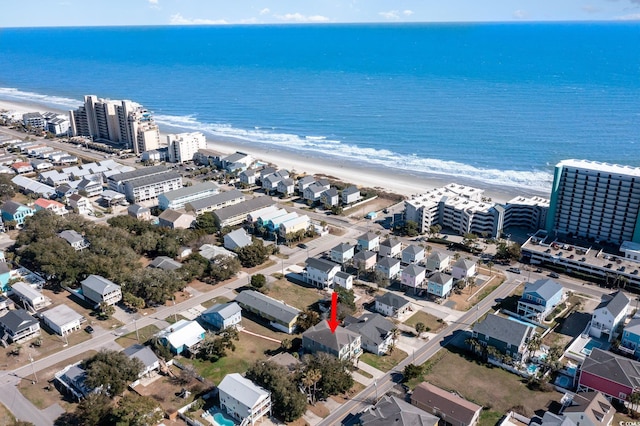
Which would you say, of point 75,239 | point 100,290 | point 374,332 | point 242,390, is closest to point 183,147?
point 75,239

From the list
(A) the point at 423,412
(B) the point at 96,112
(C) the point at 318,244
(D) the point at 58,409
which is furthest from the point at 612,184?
(B) the point at 96,112

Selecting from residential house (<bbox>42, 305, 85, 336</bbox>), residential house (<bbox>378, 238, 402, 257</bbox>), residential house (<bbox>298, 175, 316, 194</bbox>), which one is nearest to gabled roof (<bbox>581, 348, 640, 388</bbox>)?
residential house (<bbox>378, 238, 402, 257</bbox>)

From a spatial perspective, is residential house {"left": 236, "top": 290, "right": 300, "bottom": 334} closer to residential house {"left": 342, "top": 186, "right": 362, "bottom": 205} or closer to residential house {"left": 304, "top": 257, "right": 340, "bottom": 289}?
residential house {"left": 304, "top": 257, "right": 340, "bottom": 289}

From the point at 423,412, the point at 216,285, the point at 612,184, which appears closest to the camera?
the point at 423,412

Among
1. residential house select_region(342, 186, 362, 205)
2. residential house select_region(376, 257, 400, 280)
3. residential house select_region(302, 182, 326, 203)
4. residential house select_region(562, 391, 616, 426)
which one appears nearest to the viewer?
residential house select_region(562, 391, 616, 426)

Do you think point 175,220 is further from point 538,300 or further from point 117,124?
point 117,124

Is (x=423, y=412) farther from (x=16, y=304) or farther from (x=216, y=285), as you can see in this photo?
(x=16, y=304)
